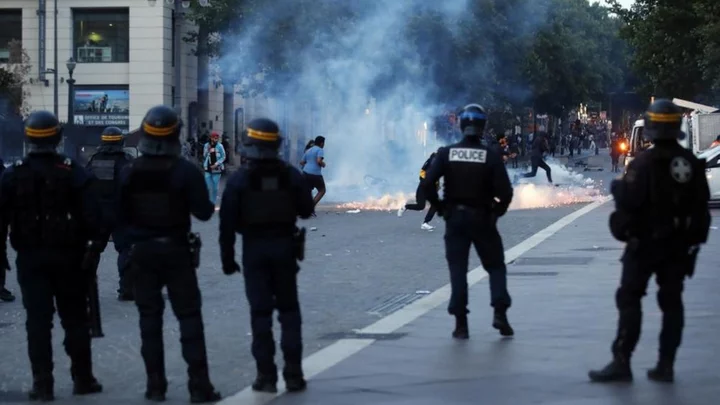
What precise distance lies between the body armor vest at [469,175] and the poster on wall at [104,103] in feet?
158

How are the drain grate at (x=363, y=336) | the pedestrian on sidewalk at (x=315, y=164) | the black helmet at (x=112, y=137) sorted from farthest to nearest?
the pedestrian on sidewalk at (x=315, y=164), the black helmet at (x=112, y=137), the drain grate at (x=363, y=336)

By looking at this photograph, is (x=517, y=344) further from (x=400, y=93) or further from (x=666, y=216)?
(x=400, y=93)

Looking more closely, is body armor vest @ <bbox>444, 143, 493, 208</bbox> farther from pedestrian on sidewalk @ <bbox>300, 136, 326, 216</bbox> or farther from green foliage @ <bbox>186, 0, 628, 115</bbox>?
green foliage @ <bbox>186, 0, 628, 115</bbox>

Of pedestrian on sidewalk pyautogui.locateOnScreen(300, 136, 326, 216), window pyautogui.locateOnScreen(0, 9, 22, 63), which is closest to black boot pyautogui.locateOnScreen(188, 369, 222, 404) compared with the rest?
pedestrian on sidewalk pyautogui.locateOnScreen(300, 136, 326, 216)

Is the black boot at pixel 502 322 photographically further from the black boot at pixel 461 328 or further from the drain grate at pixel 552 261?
the drain grate at pixel 552 261

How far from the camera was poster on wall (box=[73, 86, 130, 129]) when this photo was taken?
58.8 m

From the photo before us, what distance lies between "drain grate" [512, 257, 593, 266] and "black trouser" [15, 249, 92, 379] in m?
10.1

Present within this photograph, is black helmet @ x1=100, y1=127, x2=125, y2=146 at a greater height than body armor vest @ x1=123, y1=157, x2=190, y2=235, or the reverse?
black helmet @ x1=100, y1=127, x2=125, y2=146

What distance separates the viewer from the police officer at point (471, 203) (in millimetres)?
11320

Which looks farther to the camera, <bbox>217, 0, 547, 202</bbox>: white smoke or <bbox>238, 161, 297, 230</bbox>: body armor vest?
<bbox>217, 0, 547, 202</bbox>: white smoke

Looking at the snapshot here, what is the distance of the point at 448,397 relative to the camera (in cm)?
893

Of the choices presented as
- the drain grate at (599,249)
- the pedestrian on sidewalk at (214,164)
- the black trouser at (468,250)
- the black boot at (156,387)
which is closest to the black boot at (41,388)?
the black boot at (156,387)

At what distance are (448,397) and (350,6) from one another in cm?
3993

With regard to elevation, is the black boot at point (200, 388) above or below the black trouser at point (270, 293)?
below
